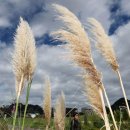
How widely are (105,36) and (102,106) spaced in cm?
93

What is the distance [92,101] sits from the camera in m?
4.69

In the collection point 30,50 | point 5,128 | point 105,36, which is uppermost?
point 105,36

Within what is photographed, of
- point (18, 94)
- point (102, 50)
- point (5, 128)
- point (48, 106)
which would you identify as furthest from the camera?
point (48, 106)

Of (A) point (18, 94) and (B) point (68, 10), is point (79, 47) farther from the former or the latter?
(A) point (18, 94)

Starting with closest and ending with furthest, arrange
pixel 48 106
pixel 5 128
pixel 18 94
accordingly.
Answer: pixel 18 94 → pixel 5 128 → pixel 48 106

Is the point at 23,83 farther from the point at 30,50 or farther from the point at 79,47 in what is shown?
the point at 79,47

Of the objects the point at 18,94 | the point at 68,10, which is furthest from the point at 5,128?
the point at 68,10

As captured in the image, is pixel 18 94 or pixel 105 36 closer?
pixel 18 94

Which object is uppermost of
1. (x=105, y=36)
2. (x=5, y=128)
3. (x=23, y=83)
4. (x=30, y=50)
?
(x=105, y=36)

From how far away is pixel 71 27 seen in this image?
4.42 m

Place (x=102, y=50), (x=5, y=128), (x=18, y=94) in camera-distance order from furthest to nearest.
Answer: (x=102, y=50) → (x=5, y=128) → (x=18, y=94)

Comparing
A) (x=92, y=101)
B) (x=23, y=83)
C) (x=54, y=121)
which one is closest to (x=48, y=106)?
(x=54, y=121)

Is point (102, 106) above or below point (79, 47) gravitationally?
below

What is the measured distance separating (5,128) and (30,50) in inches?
36.7
